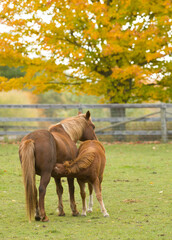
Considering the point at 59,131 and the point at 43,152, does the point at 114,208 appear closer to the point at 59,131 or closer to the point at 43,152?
the point at 59,131

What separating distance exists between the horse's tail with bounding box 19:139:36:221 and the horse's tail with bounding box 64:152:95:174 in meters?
0.48

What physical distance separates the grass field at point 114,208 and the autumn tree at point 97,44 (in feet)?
16.7

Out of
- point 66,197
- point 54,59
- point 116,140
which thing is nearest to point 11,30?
point 54,59

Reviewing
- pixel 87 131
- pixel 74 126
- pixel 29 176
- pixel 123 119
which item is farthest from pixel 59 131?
pixel 123 119

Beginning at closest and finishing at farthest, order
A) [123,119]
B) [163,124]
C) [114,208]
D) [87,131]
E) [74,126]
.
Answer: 1. [114,208]
2. [74,126]
3. [87,131]
4. [163,124]
5. [123,119]

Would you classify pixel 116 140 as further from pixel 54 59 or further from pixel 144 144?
pixel 54 59

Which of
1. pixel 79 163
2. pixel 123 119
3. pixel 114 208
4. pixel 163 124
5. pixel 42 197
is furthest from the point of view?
pixel 123 119

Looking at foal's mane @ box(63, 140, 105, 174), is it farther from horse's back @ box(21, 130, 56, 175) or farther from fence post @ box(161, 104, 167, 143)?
fence post @ box(161, 104, 167, 143)

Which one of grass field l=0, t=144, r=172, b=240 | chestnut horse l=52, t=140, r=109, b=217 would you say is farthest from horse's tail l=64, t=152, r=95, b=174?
grass field l=0, t=144, r=172, b=240

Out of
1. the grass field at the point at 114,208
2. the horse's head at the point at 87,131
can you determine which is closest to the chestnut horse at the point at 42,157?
the grass field at the point at 114,208

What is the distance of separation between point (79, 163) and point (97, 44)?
11.1m

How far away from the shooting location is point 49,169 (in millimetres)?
5512

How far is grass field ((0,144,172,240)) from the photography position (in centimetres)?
472

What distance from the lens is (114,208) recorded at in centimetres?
623
